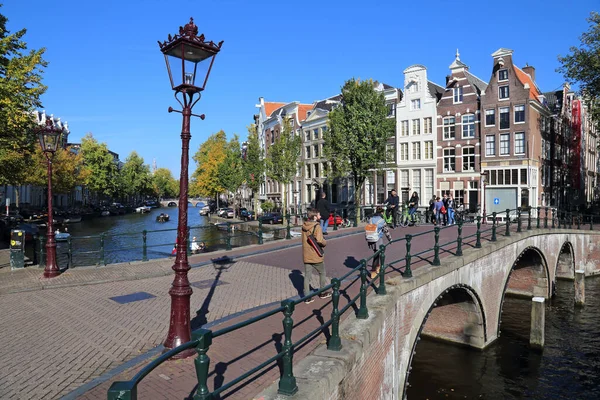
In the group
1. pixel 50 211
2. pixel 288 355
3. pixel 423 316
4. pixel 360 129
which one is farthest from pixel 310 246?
pixel 360 129

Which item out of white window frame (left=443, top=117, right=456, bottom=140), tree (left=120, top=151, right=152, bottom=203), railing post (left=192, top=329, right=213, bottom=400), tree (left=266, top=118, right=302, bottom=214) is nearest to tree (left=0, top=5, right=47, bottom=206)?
railing post (left=192, top=329, right=213, bottom=400)

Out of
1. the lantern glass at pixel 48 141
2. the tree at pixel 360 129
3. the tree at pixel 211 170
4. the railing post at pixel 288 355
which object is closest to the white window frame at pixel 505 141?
the tree at pixel 360 129

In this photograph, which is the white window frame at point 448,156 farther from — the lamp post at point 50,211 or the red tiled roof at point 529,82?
→ the lamp post at point 50,211

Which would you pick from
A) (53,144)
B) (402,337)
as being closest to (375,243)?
(402,337)

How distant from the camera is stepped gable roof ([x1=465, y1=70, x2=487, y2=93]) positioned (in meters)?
35.0

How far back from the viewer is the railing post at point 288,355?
3.96m

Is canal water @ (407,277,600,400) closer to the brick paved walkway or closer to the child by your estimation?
the brick paved walkway

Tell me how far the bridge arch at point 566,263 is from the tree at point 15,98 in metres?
26.5

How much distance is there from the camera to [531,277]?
20.1m

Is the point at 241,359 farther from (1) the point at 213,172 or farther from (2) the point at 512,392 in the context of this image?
(1) the point at 213,172

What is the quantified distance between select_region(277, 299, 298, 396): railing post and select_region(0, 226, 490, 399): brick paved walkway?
44cm

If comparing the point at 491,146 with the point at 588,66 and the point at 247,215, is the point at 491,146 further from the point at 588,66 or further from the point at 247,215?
the point at 247,215

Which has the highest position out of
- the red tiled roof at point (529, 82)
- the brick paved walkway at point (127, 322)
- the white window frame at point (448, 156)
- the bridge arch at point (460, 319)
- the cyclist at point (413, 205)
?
the red tiled roof at point (529, 82)

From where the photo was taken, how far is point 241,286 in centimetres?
1002
